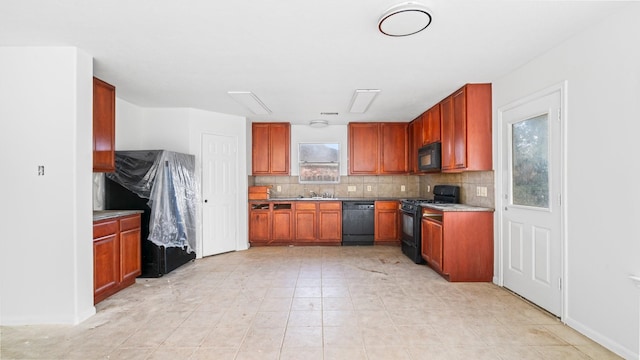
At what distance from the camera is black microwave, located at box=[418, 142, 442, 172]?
421 cm

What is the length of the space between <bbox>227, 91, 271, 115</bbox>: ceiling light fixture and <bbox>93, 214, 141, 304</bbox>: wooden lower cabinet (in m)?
2.00

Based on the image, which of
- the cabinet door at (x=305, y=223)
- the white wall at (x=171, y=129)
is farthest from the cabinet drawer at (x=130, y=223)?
the cabinet door at (x=305, y=223)

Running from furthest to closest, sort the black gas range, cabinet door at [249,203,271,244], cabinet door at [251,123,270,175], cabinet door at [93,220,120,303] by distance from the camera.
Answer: cabinet door at [251,123,270,175] < cabinet door at [249,203,271,244] < the black gas range < cabinet door at [93,220,120,303]

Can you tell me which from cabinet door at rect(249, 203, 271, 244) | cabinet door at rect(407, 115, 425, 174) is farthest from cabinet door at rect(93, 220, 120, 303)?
cabinet door at rect(407, 115, 425, 174)

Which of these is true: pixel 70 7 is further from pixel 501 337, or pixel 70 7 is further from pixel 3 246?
pixel 501 337

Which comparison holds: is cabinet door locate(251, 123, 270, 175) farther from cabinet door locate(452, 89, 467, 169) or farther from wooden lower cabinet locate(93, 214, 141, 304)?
cabinet door locate(452, 89, 467, 169)

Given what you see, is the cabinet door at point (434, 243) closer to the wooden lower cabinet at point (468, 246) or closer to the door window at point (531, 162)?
Answer: the wooden lower cabinet at point (468, 246)

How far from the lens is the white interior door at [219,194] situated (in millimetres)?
4645

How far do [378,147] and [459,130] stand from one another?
86.2 inches

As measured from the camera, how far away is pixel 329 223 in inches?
212

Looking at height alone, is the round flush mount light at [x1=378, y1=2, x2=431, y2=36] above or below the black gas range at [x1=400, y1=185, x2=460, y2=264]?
above

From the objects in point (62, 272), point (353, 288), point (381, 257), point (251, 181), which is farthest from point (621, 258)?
point (251, 181)

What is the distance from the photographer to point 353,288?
10.7ft

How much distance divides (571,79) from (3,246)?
500cm
